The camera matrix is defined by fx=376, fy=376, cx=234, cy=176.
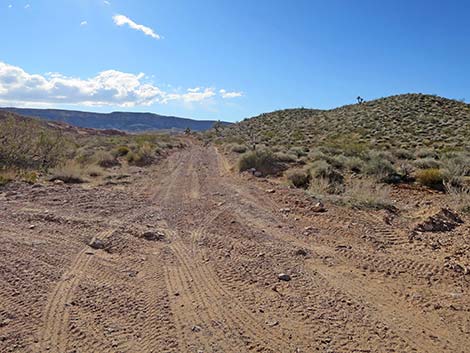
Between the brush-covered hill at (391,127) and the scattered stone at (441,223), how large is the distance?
16.5 m

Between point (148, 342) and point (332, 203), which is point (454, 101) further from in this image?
point (148, 342)

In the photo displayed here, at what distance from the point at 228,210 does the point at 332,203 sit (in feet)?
9.52

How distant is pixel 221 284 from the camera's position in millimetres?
5445

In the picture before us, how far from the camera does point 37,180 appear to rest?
13.9m

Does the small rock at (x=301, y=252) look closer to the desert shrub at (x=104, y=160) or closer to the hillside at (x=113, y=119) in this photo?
the desert shrub at (x=104, y=160)

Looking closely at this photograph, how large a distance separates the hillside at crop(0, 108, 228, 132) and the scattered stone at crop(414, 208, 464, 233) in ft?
439

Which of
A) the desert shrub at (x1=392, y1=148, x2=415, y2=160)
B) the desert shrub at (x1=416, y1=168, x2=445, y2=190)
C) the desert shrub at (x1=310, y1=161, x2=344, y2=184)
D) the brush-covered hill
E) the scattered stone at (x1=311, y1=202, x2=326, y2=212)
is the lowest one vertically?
the scattered stone at (x1=311, y1=202, x2=326, y2=212)

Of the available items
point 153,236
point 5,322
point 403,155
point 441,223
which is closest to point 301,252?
point 153,236

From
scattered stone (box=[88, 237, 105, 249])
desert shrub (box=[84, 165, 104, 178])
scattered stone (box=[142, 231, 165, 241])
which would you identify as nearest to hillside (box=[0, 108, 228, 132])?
→ desert shrub (box=[84, 165, 104, 178])

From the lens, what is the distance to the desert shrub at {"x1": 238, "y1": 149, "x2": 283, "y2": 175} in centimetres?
1778

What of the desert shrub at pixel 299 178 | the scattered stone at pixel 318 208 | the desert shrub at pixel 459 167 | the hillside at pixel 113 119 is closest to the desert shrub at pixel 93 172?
the desert shrub at pixel 299 178

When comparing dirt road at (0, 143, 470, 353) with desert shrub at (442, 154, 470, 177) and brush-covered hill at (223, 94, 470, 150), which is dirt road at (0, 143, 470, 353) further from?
brush-covered hill at (223, 94, 470, 150)

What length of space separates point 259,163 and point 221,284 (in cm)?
1313

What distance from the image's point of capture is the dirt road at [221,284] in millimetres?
4102
